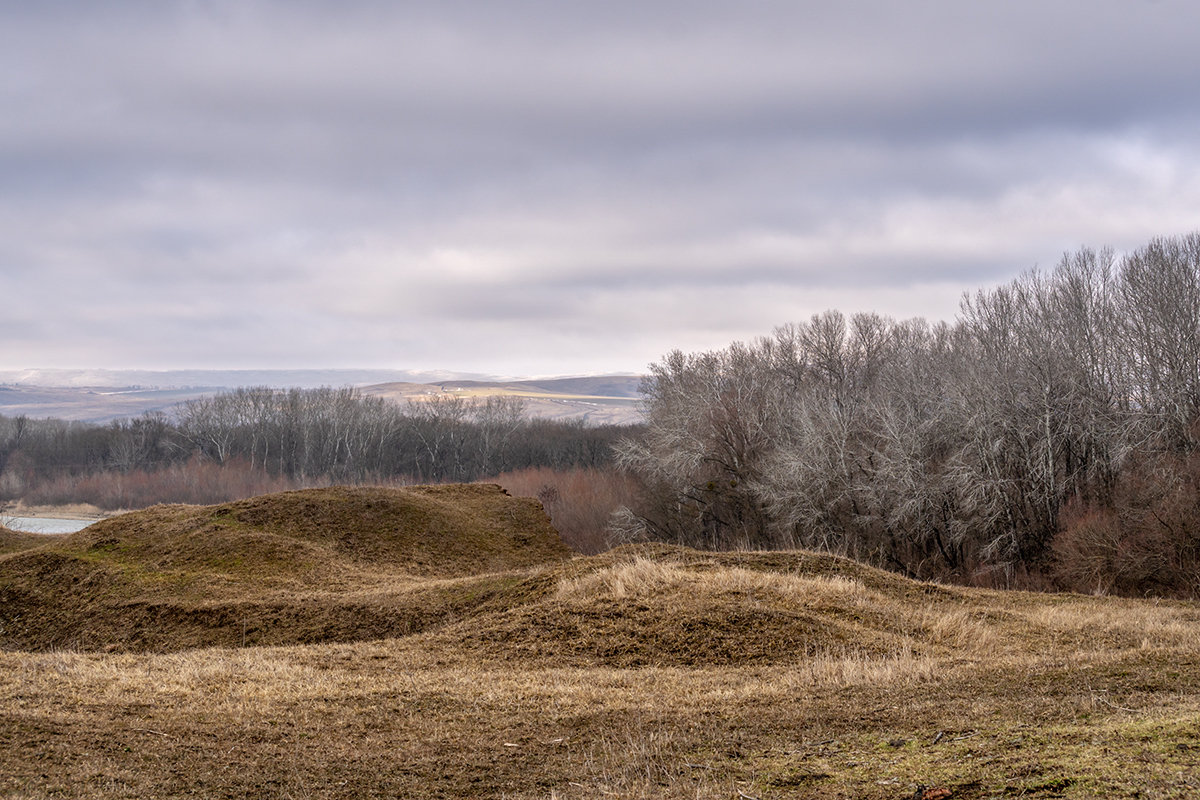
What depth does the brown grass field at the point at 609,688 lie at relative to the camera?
5.13m

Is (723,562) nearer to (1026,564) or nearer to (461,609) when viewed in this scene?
(461,609)

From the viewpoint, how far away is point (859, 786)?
4.49 metres

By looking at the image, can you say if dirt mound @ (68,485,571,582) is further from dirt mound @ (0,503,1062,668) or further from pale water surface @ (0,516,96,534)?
pale water surface @ (0,516,96,534)

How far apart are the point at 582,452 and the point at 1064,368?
161 feet

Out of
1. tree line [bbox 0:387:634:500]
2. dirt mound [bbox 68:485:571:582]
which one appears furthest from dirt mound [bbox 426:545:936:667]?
tree line [bbox 0:387:634:500]

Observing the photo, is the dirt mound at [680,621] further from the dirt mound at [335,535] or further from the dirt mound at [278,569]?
the dirt mound at [335,535]

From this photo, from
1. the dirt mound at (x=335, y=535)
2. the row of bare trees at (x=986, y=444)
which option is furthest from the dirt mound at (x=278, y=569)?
the row of bare trees at (x=986, y=444)

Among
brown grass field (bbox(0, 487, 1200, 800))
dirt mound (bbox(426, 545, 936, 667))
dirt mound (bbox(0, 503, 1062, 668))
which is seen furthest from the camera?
dirt mound (bbox(0, 503, 1062, 668))

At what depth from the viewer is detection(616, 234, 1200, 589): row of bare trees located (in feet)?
104

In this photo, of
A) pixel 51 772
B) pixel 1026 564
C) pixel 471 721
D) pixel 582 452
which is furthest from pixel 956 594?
pixel 582 452

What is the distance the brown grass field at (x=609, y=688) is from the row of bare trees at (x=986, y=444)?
58.1ft

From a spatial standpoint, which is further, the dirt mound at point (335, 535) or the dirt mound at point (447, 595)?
the dirt mound at point (335, 535)

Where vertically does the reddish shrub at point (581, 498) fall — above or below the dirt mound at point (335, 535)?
below

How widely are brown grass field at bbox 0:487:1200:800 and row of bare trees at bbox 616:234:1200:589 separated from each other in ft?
58.1
